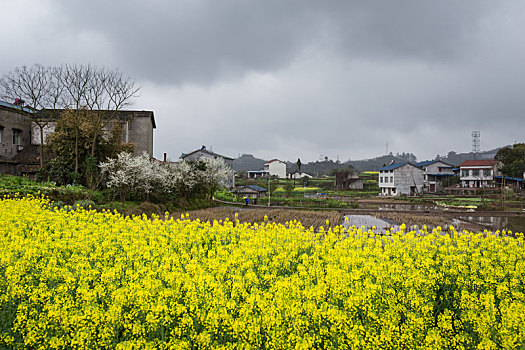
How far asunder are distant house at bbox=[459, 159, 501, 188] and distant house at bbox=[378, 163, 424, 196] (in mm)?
8832

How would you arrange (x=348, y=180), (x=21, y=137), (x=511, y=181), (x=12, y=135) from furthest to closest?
(x=348, y=180)
(x=511, y=181)
(x=21, y=137)
(x=12, y=135)

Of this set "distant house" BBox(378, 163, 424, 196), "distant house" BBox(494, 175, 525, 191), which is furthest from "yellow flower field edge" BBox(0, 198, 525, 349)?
"distant house" BBox(494, 175, 525, 191)

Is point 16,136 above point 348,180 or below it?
above

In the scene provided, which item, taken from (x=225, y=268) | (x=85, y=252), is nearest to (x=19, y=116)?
(x=85, y=252)

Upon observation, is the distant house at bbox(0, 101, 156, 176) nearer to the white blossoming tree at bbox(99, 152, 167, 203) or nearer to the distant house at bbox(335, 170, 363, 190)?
the white blossoming tree at bbox(99, 152, 167, 203)

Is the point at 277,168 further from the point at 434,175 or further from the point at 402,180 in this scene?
the point at 434,175

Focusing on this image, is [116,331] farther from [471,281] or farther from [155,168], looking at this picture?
[155,168]

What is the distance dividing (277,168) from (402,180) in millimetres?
44445

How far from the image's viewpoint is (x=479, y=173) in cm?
6988

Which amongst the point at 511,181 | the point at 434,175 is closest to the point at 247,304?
the point at 434,175

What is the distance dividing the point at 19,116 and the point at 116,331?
146 feet

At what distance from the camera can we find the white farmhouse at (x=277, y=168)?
4198 inches

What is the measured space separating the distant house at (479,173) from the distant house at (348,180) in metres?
21.9

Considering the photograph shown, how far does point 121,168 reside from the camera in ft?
99.6
